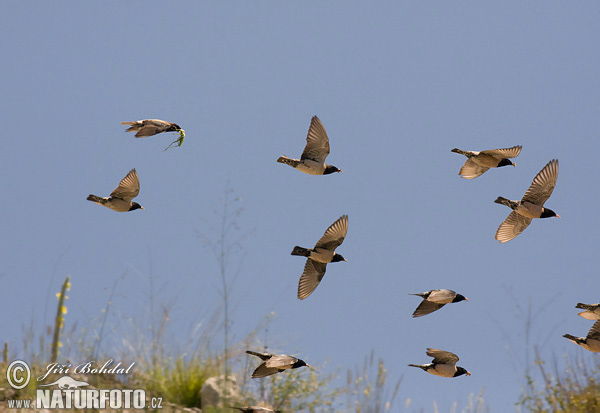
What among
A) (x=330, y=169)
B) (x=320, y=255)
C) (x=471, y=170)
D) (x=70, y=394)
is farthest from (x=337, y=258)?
(x=70, y=394)

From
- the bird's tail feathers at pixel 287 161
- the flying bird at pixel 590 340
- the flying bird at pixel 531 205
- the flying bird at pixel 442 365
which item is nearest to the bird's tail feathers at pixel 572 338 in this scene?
the flying bird at pixel 590 340

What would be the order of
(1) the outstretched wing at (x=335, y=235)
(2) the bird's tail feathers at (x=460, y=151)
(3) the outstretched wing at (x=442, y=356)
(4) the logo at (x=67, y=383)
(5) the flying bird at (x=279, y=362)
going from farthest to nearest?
(4) the logo at (x=67, y=383), (2) the bird's tail feathers at (x=460, y=151), (1) the outstretched wing at (x=335, y=235), (3) the outstretched wing at (x=442, y=356), (5) the flying bird at (x=279, y=362)

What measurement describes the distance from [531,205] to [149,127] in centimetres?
268

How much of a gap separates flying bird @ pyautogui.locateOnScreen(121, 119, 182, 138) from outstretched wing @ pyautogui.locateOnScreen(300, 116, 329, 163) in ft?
3.08

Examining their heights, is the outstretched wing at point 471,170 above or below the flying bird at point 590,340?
above

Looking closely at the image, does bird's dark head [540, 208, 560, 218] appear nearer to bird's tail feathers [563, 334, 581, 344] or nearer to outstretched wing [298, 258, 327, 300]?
bird's tail feathers [563, 334, 581, 344]

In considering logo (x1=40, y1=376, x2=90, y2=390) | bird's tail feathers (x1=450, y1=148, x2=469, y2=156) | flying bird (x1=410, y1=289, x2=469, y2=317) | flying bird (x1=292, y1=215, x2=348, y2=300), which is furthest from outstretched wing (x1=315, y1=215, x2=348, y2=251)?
logo (x1=40, y1=376, x2=90, y2=390)

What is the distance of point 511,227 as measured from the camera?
16.5 feet

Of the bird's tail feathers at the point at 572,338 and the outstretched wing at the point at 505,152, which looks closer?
the bird's tail feathers at the point at 572,338

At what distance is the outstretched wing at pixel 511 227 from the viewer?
5.04 m

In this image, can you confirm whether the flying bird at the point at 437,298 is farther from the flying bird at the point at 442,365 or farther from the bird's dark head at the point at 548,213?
the bird's dark head at the point at 548,213

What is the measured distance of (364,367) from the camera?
5.85 meters

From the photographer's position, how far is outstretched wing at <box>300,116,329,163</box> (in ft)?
15.7

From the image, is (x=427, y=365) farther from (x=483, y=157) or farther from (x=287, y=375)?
(x=287, y=375)
